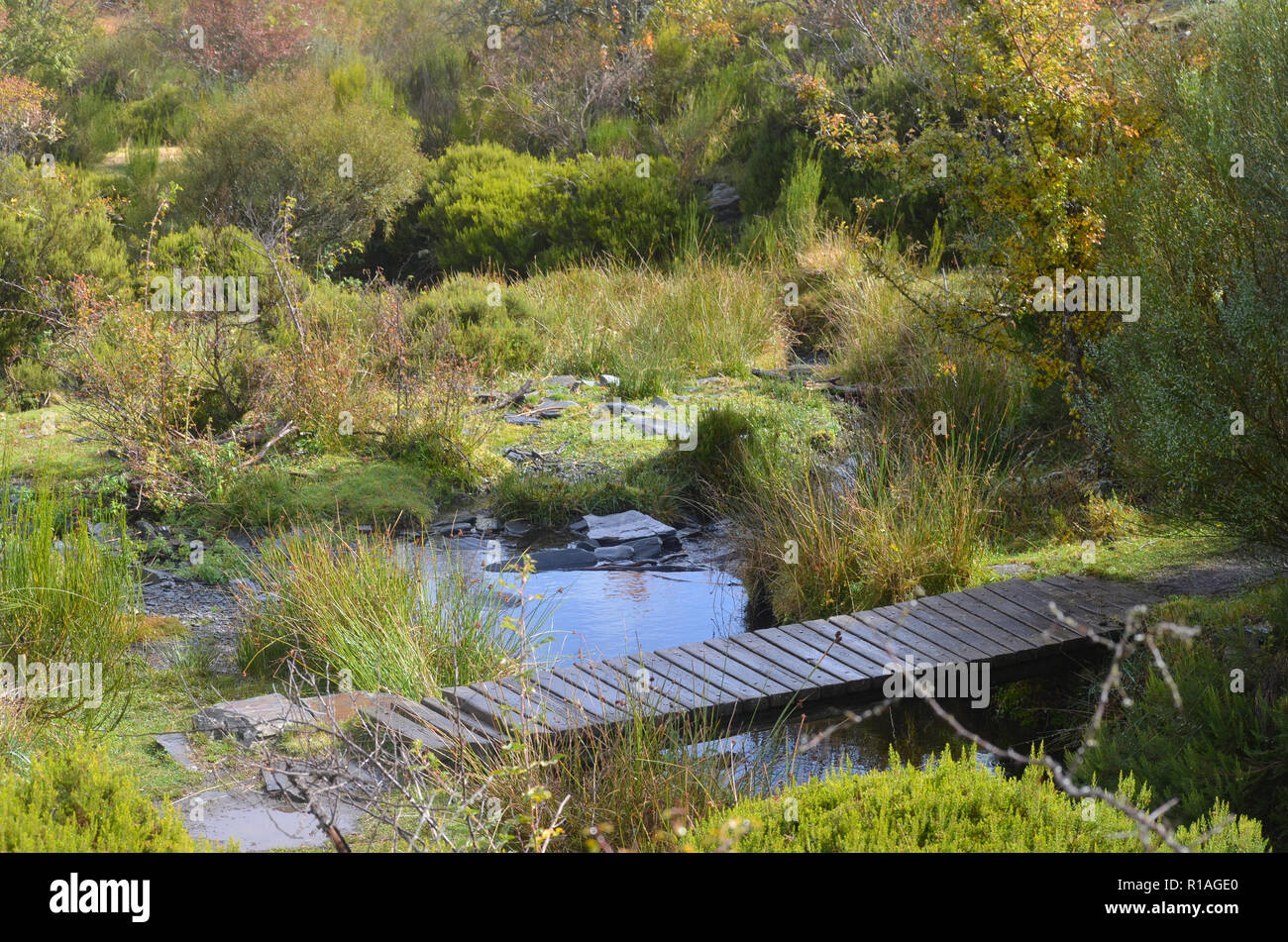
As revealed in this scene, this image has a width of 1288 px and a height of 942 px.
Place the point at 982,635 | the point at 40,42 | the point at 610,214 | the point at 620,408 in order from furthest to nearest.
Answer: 1. the point at 40,42
2. the point at 610,214
3. the point at 620,408
4. the point at 982,635

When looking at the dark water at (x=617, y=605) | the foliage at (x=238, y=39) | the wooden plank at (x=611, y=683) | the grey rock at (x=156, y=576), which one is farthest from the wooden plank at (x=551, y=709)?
the foliage at (x=238, y=39)

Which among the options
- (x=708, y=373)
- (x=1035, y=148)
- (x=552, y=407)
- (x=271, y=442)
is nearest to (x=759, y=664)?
(x=1035, y=148)

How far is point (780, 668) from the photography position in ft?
15.2

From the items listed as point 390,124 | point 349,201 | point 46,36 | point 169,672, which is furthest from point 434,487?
A: point 46,36

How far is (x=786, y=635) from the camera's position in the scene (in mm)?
4953

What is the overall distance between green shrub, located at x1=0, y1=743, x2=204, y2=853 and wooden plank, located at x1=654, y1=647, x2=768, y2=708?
6.44ft

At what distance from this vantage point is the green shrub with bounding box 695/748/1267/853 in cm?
264

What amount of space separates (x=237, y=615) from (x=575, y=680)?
2.16m

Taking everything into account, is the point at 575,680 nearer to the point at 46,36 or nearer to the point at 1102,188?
the point at 1102,188

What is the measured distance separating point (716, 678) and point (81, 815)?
7.61ft

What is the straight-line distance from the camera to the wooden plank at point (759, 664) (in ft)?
14.7

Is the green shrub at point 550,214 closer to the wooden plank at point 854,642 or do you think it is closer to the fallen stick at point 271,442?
the fallen stick at point 271,442

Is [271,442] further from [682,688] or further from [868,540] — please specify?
[682,688]

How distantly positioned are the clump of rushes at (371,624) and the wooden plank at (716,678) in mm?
598
